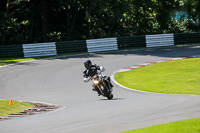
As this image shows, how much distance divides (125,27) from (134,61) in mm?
14844

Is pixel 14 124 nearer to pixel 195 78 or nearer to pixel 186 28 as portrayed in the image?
pixel 195 78

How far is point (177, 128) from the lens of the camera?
881cm

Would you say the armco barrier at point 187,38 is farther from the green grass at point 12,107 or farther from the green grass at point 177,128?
the green grass at point 177,128

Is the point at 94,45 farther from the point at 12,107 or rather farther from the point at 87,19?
the point at 12,107

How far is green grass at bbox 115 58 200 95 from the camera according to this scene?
17.5 m

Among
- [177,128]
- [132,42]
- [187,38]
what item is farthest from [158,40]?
[177,128]

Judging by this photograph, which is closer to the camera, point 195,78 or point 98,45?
point 195,78

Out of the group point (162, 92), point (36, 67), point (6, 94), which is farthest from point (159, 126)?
point (36, 67)

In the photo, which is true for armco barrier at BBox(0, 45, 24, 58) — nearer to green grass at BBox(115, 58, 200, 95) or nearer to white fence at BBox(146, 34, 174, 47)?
white fence at BBox(146, 34, 174, 47)

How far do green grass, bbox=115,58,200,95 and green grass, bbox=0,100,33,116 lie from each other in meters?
5.70

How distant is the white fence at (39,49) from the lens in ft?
105

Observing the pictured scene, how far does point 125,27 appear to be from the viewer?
42.2 meters

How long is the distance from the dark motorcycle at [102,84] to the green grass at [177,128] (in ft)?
18.8

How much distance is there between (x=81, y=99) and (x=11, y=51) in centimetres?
1751
